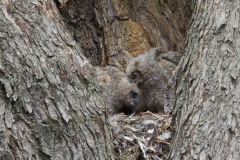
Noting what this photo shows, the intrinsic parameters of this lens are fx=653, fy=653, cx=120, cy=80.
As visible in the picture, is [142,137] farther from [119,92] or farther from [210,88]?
[119,92]

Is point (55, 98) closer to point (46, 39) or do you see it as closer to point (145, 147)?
point (46, 39)

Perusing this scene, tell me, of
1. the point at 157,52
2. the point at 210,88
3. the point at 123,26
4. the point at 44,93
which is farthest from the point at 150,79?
the point at 44,93

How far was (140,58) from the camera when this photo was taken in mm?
6688

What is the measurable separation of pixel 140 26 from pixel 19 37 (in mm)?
3460

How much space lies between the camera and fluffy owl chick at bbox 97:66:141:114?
659cm

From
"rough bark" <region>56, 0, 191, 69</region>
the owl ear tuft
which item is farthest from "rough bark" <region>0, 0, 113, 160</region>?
"rough bark" <region>56, 0, 191, 69</region>

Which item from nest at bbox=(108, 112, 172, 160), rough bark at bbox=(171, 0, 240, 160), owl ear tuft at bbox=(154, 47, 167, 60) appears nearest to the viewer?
rough bark at bbox=(171, 0, 240, 160)

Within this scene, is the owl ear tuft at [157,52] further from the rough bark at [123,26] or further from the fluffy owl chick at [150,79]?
the rough bark at [123,26]

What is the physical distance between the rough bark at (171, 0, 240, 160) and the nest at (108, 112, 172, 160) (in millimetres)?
598

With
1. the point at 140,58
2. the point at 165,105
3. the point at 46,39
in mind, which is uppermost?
the point at 46,39

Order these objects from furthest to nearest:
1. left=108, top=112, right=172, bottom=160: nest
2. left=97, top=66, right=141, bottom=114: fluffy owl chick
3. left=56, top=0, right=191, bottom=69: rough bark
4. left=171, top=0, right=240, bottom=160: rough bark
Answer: left=56, top=0, right=191, bottom=69: rough bark → left=97, top=66, right=141, bottom=114: fluffy owl chick → left=108, top=112, right=172, bottom=160: nest → left=171, top=0, right=240, bottom=160: rough bark

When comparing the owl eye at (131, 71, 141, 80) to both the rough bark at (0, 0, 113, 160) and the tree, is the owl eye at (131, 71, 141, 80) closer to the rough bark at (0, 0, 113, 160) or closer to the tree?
the tree

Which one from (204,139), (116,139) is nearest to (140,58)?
(116,139)

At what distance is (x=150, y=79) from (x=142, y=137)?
4.93ft
